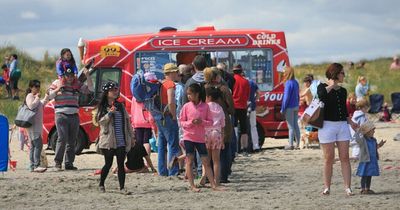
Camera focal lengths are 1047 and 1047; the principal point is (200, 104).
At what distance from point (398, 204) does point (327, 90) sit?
1.78m

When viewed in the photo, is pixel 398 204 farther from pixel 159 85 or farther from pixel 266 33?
pixel 266 33

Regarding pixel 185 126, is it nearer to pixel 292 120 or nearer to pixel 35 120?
pixel 35 120

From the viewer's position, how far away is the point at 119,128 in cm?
1425

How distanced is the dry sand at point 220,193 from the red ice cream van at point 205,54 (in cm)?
355

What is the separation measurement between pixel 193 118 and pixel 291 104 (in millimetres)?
8394

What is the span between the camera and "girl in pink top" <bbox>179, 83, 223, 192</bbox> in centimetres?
1420

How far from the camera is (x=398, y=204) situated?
12.4 metres

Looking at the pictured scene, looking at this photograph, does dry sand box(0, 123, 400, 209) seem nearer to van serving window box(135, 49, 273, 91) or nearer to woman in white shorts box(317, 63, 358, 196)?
woman in white shorts box(317, 63, 358, 196)

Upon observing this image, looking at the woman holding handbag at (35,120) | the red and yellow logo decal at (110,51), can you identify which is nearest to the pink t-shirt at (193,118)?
the woman holding handbag at (35,120)

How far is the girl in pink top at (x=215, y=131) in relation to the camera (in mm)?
14344

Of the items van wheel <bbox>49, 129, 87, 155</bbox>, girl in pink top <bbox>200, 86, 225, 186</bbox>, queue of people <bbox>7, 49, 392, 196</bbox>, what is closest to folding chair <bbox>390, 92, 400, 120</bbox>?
van wheel <bbox>49, 129, 87, 155</bbox>

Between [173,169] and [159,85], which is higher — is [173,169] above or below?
below

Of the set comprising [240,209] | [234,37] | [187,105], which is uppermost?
[234,37]

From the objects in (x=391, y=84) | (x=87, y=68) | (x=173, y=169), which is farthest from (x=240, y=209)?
(x=391, y=84)
